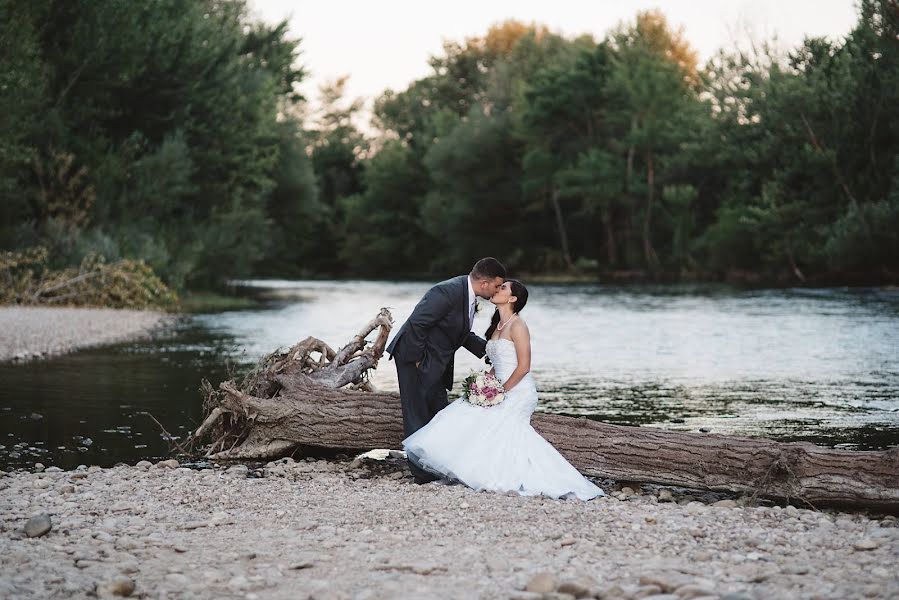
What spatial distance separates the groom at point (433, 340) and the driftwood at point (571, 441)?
0.69 m

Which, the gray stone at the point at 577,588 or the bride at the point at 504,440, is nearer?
the gray stone at the point at 577,588

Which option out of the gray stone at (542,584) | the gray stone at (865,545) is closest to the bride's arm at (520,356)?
the gray stone at (865,545)

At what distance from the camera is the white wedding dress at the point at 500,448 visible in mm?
9188

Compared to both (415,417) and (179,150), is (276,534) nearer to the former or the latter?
(415,417)

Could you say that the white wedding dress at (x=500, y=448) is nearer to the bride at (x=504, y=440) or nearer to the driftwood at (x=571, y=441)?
the bride at (x=504, y=440)

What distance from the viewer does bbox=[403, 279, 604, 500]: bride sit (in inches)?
363

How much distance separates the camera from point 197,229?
39.0 meters

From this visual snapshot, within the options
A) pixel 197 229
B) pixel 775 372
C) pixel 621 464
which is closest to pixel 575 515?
pixel 621 464

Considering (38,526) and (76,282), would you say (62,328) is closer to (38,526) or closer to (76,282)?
(76,282)

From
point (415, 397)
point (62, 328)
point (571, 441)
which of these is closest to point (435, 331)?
point (415, 397)

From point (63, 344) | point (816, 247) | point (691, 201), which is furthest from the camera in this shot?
point (691, 201)

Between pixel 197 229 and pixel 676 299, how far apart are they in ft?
57.8

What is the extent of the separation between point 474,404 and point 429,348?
63 centimetres

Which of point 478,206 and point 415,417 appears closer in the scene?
point 415,417
